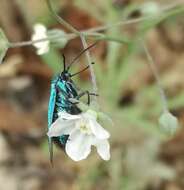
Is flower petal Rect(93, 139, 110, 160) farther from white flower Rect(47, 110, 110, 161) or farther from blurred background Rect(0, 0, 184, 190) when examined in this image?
blurred background Rect(0, 0, 184, 190)

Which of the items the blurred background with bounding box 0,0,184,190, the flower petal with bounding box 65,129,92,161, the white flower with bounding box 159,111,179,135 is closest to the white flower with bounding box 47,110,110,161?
the flower petal with bounding box 65,129,92,161

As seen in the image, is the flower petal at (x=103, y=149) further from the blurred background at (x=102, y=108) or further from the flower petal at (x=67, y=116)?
the blurred background at (x=102, y=108)

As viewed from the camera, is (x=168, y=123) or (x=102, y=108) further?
(x=102, y=108)

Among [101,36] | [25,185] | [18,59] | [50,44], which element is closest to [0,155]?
[25,185]

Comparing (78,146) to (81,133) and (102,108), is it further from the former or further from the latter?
(102,108)

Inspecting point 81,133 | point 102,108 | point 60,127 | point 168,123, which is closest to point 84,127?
point 81,133

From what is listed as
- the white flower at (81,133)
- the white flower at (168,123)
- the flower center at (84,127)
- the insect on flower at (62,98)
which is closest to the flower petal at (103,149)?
the white flower at (81,133)
